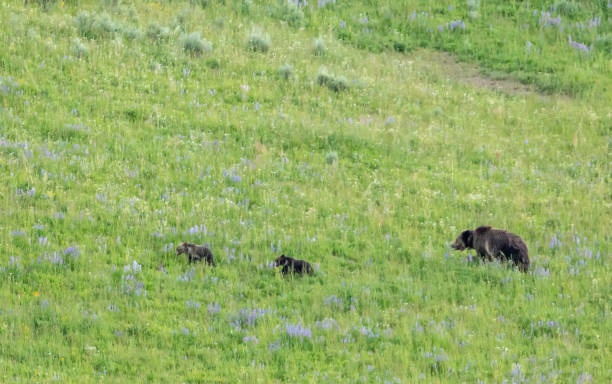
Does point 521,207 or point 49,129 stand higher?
point 49,129

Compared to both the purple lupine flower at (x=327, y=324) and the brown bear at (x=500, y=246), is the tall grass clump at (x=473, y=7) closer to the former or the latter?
the brown bear at (x=500, y=246)

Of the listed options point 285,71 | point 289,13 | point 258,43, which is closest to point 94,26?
point 258,43

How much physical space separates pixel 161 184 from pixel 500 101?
30.0 feet

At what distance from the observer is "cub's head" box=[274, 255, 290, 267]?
11.1m

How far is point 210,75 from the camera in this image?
17.9 m

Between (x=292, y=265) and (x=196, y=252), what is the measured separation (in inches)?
50.6

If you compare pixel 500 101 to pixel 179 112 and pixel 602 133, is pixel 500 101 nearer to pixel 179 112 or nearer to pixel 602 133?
pixel 602 133

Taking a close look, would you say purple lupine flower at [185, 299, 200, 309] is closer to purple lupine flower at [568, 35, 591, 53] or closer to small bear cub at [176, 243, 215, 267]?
small bear cub at [176, 243, 215, 267]

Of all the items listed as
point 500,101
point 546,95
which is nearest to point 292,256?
point 500,101

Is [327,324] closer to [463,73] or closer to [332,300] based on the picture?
[332,300]

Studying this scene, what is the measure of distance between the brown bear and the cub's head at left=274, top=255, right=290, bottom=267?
2697 millimetres

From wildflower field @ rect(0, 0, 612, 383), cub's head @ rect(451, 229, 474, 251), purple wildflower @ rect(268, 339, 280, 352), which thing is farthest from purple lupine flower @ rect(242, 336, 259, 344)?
cub's head @ rect(451, 229, 474, 251)

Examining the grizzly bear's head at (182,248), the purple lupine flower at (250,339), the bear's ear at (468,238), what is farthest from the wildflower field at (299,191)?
the bear's ear at (468,238)

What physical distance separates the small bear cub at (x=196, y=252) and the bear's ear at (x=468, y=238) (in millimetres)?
3572
